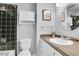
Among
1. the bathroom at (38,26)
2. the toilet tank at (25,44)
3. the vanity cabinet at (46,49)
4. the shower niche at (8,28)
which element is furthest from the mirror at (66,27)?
the shower niche at (8,28)

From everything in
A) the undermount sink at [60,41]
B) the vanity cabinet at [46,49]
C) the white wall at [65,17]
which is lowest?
the vanity cabinet at [46,49]

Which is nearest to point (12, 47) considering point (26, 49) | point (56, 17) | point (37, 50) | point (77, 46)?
point (26, 49)

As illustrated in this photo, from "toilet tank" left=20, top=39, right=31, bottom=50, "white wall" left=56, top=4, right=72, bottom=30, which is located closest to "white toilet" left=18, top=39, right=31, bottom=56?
"toilet tank" left=20, top=39, right=31, bottom=50

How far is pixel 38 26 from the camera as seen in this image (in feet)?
4.26

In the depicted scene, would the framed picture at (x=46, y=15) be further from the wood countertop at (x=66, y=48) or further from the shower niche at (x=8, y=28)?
the shower niche at (x=8, y=28)

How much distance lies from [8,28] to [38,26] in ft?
1.01

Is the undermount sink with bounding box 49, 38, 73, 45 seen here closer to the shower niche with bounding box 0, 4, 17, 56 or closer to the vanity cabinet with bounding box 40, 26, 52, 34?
the vanity cabinet with bounding box 40, 26, 52, 34

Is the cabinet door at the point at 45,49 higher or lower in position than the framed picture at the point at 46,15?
lower

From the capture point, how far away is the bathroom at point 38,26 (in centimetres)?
128

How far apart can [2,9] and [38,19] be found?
38 centimetres

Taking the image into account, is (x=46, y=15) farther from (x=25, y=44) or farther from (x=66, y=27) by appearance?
(x=25, y=44)

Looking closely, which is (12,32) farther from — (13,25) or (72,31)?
(72,31)

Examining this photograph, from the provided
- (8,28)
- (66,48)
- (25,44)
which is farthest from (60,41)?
(8,28)

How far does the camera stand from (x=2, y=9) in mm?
1270
